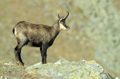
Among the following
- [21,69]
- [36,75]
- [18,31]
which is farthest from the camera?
[18,31]

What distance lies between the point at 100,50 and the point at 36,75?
31.8 metres

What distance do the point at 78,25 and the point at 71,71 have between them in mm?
33873

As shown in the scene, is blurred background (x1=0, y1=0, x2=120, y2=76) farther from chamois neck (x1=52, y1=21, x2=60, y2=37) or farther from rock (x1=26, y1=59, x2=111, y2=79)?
rock (x1=26, y1=59, x2=111, y2=79)

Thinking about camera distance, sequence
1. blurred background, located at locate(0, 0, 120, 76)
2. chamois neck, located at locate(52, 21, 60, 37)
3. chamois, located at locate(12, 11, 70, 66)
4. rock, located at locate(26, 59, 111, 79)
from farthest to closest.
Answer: blurred background, located at locate(0, 0, 120, 76)
chamois neck, located at locate(52, 21, 60, 37)
chamois, located at locate(12, 11, 70, 66)
rock, located at locate(26, 59, 111, 79)

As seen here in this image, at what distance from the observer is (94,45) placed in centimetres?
4566

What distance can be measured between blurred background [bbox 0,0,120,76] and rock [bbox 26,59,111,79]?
24298mm

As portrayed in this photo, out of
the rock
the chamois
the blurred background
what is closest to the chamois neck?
the chamois

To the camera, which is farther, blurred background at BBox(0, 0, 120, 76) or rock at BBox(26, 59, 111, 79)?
blurred background at BBox(0, 0, 120, 76)

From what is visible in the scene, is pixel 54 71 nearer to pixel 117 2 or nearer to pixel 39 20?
pixel 39 20

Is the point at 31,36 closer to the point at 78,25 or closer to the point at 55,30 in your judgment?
the point at 55,30

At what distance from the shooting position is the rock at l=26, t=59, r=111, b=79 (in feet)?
45.3

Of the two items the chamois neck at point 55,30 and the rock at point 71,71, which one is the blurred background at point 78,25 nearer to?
the chamois neck at point 55,30

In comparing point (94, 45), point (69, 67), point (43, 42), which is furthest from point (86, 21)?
point (69, 67)

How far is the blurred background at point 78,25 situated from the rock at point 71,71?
2430cm
